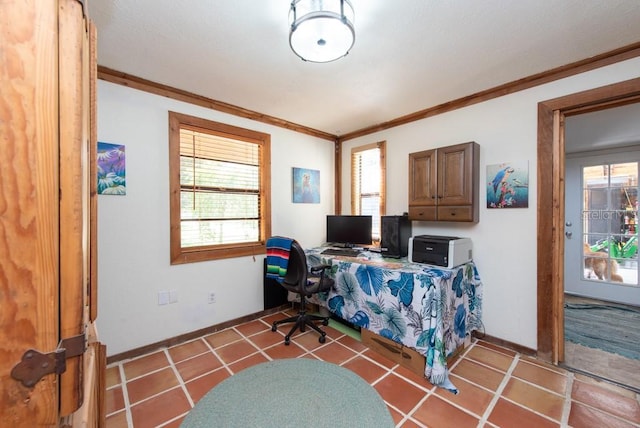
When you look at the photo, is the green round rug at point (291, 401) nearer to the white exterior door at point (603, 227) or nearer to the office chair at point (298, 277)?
the office chair at point (298, 277)

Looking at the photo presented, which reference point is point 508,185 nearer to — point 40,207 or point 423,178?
point 423,178

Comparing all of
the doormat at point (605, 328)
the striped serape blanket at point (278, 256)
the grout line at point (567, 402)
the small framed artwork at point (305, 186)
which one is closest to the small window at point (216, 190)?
the small framed artwork at point (305, 186)

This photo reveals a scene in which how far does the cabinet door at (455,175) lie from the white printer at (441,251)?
1.28ft

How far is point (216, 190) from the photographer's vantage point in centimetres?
293

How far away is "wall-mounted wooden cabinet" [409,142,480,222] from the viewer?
2.51 m

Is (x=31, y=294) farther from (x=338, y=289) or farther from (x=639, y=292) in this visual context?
(x=639, y=292)

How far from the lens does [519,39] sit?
1.82 metres

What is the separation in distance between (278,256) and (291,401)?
120 cm

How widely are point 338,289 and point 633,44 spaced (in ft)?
9.64

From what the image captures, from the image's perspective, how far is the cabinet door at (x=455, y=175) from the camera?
8.21 ft

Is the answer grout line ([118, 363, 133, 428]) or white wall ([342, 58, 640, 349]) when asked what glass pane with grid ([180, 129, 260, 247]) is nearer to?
grout line ([118, 363, 133, 428])

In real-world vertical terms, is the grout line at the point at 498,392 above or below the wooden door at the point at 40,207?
below

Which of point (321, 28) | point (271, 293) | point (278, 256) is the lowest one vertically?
point (271, 293)

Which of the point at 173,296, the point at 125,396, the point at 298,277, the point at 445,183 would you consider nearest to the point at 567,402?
the point at 445,183
